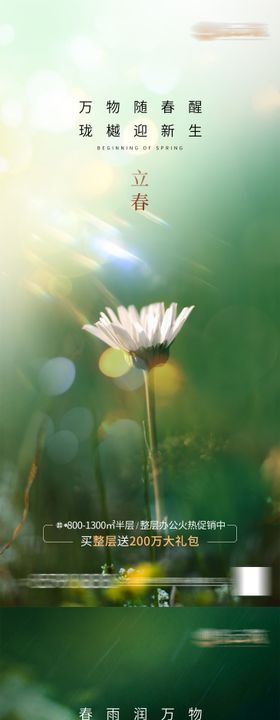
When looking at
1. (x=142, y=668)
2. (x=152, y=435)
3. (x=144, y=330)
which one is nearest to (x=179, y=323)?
(x=144, y=330)

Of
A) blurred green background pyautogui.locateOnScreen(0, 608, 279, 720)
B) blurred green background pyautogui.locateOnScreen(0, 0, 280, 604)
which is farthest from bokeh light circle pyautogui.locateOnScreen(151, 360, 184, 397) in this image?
blurred green background pyautogui.locateOnScreen(0, 608, 279, 720)

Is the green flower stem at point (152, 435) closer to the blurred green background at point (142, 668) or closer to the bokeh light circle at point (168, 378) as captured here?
the bokeh light circle at point (168, 378)

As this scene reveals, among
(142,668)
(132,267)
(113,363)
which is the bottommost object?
(142,668)

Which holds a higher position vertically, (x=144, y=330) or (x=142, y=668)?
(x=144, y=330)

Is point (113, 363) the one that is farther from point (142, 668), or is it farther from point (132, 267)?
point (142, 668)

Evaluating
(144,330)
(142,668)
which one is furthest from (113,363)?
(142,668)

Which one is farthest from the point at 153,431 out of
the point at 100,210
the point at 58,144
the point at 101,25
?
the point at 101,25

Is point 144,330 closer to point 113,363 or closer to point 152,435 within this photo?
point 113,363

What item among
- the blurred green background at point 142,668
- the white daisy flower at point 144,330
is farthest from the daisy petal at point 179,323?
the blurred green background at point 142,668
